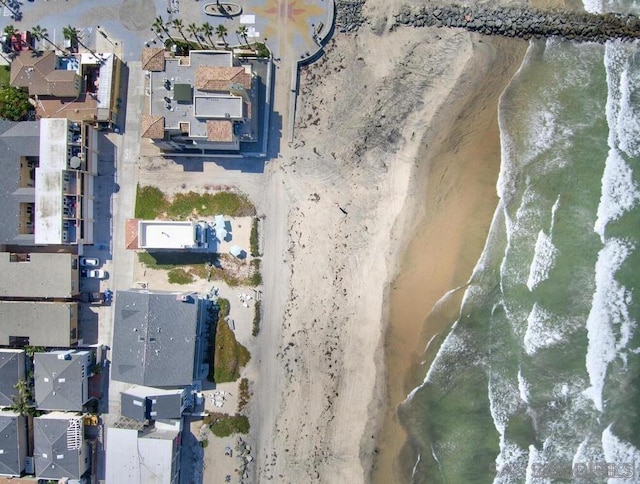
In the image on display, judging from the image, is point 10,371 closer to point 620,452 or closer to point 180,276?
point 180,276

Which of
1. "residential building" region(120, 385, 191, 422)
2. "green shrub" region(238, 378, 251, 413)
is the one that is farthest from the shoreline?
"residential building" region(120, 385, 191, 422)

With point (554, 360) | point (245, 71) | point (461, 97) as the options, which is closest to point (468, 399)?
point (554, 360)

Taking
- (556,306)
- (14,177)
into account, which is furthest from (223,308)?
(556,306)

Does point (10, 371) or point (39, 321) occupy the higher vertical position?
point (39, 321)

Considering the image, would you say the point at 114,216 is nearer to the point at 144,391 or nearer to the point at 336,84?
the point at 144,391

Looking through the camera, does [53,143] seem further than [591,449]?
No
